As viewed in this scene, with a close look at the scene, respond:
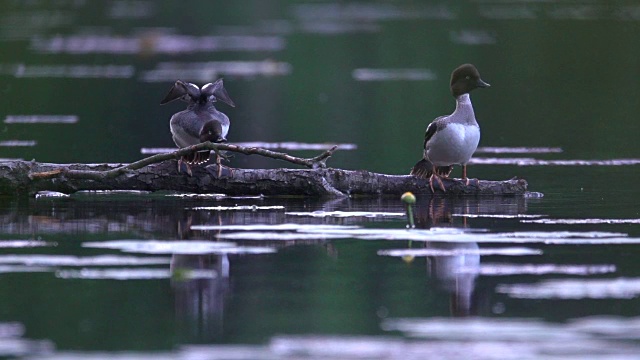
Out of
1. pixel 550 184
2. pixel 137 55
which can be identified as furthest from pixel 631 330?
pixel 137 55

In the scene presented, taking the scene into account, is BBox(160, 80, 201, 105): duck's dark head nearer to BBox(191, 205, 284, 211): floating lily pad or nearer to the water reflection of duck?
BBox(191, 205, 284, 211): floating lily pad

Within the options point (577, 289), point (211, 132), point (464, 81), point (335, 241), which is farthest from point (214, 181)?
point (577, 289)

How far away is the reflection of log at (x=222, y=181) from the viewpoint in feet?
44.0

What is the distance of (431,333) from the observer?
805 centimetres

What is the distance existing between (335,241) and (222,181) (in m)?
2.63

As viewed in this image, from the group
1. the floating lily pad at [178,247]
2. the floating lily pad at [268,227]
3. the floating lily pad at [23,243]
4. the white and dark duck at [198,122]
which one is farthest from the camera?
the white and dark duck at [198,122]

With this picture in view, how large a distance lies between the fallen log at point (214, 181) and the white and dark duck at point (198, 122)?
0.44 feet

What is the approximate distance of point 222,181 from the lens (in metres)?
13.6

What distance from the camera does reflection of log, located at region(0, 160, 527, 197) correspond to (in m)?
13.4

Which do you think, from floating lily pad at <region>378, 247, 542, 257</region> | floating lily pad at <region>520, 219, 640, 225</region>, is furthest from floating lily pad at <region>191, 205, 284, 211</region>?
floating lily pad at <region>378, 247, 542, 257</region>

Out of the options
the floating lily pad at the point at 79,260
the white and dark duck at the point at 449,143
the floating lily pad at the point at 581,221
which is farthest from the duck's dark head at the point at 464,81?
the floating lily pad at the point at 79,260

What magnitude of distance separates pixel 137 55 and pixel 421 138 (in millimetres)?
16357

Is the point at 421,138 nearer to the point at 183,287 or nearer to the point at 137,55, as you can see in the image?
the point at 183,287

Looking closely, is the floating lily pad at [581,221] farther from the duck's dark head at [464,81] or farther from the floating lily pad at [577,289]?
the floating lily pad at [577,289]
